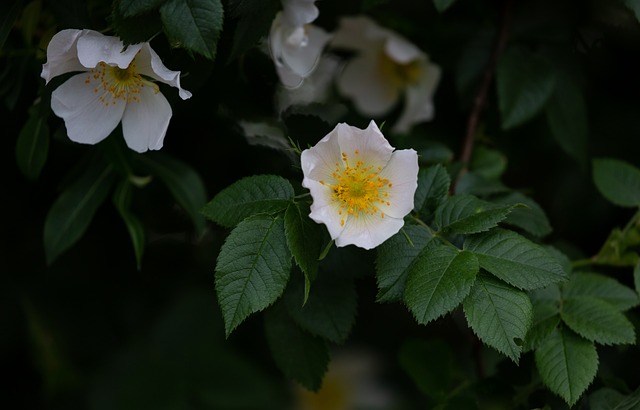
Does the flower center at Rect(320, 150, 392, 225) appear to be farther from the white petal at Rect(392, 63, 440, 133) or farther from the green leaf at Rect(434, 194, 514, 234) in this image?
the white petal at Rect(392, 63, 440, 133)

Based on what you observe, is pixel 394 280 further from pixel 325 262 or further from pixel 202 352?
pixel 202 352

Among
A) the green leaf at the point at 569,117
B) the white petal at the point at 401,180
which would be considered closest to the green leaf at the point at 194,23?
the white petal at the point at 401,180

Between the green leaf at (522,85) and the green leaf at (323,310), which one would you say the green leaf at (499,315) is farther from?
the green leaf at (522,85)

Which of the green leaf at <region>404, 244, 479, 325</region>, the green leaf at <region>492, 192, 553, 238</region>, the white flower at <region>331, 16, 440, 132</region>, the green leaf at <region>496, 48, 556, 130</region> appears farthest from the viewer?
the white flower at <region>331, 16, 440, 132</region>

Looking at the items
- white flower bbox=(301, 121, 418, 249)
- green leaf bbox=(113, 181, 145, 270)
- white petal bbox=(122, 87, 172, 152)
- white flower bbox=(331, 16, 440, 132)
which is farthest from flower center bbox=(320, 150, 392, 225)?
white flower bbox=(331, 16, 440, 132)

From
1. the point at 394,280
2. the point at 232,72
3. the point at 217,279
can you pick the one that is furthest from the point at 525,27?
the point at 217,279

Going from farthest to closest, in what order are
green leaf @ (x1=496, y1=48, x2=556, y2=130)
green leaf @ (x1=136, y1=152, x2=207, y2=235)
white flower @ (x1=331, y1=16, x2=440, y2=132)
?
white flower @ (x1=331, y1=16, x2=440, y2=132)
green leaf @ (x1=496, y1=48, x2=556, y2=130)
green leaf @ (x1=136, y1=152, x2=207, y2=235)
